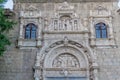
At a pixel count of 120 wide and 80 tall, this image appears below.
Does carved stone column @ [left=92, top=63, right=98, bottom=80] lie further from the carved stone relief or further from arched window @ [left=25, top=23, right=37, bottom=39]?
arched window @ [left=25, top=23, right=37, bottom=39]

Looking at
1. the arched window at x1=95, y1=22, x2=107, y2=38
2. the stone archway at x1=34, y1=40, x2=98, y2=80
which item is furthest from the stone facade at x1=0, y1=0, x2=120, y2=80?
the arched window at x1=95, y1=22, x2=107, y2=38

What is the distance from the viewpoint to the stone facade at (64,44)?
14430 mm

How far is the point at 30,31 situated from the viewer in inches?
622

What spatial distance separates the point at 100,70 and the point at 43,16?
469 cm

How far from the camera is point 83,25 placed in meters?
15.7

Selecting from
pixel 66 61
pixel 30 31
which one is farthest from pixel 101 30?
pixel 30 31

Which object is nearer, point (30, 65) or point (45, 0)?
point (30, 65)

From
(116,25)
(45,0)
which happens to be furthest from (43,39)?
(116,25)

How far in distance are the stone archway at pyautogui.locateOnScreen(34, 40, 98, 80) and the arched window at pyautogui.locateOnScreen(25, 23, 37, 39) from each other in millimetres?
1313

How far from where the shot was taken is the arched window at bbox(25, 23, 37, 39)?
15648 millimetres

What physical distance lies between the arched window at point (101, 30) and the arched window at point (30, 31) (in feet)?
11.9

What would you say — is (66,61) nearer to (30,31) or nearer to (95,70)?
(95,70)

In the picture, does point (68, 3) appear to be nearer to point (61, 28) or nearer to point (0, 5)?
point (61, 28)

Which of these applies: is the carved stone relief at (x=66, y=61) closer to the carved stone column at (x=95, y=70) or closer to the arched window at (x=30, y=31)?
the carved stone column at (x=95, y=70)
